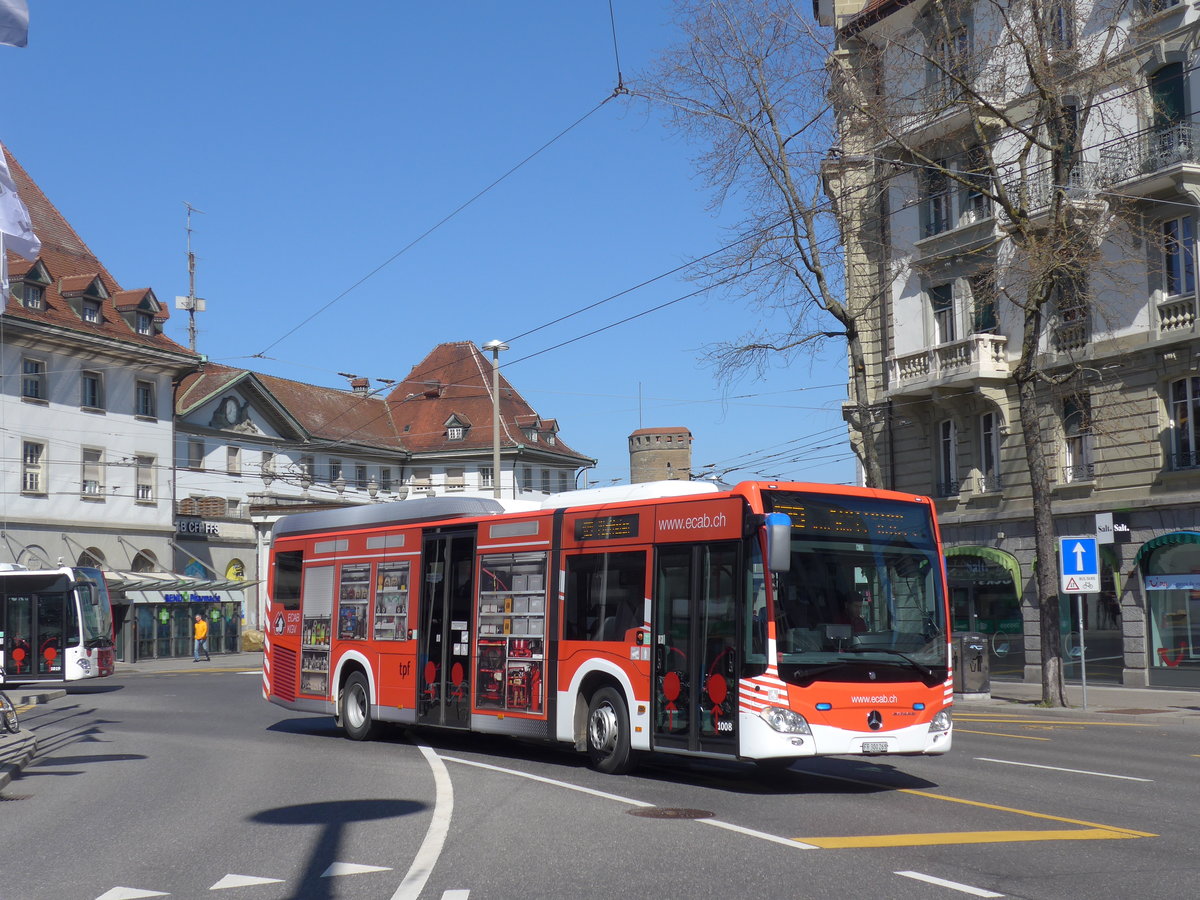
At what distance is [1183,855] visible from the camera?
361 inches

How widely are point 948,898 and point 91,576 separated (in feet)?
104

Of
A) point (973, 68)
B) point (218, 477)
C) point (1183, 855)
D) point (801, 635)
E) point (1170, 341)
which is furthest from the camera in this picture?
point (218, 477)

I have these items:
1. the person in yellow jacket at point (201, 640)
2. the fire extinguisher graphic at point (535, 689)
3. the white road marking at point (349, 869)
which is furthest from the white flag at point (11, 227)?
the person in yellow jacket at point (201, 640)

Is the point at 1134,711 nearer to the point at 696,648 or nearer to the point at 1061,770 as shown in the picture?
the point at 1061,770

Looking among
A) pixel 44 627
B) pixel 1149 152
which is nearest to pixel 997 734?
pixel 1149 152

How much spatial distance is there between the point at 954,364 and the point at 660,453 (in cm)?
5777

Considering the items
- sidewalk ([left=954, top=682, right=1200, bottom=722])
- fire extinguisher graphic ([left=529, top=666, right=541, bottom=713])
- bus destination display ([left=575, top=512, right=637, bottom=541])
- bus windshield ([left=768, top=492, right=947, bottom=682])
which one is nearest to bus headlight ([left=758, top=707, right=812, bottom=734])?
bus windshield ([left=768, top=492, right=947, bottom=682])

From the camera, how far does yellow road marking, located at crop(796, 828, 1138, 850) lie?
963 centimetres

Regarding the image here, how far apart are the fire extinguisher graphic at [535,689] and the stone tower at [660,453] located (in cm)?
7491

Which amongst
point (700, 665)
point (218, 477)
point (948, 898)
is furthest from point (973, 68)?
point (218, 477)

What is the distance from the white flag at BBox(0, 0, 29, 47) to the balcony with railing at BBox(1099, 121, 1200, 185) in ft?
72.4

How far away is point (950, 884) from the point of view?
806cm

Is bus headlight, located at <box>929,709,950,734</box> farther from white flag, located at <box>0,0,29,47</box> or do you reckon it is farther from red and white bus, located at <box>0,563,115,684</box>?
red and white bus, located at <box>0,563,115,684</box>

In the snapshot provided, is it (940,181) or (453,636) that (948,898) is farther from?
(940,181)
